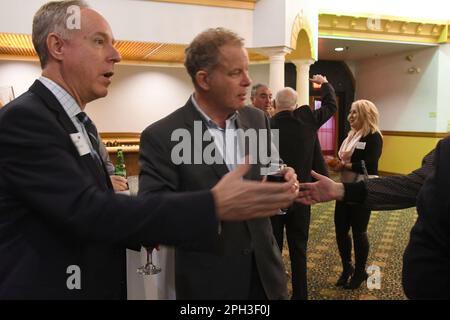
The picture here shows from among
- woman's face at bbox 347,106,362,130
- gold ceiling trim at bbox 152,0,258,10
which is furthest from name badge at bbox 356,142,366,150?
gold ceiling trim at bbox 152,0,258,10

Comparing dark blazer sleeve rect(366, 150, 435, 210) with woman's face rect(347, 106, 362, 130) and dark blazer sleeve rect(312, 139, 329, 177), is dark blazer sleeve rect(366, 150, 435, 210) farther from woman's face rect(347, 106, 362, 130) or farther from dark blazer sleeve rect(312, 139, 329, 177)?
woman's face rect(347, 106, 362, 130)

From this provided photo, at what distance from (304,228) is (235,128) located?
1.90 m

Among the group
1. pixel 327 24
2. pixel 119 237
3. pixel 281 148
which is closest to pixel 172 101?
pixel 327 24

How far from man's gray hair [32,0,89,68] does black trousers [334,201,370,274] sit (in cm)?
292

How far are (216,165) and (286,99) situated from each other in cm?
189

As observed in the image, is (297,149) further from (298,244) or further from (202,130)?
(202,130)

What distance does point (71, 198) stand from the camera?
0.90 meters

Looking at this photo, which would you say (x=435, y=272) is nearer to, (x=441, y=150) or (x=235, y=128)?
(x=441, y=150)

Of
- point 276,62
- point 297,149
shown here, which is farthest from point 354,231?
point 276,62

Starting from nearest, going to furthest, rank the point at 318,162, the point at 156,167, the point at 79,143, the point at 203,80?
the point at 79,143 → the point at 156,167 → the point at 203,80 → the point at 318,162

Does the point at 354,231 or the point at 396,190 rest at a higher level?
the point at 396,190

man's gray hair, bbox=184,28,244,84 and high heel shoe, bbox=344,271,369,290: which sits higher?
man's gray hair, bbox=184,28,244,84

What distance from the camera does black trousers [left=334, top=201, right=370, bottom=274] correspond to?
11.5ft
